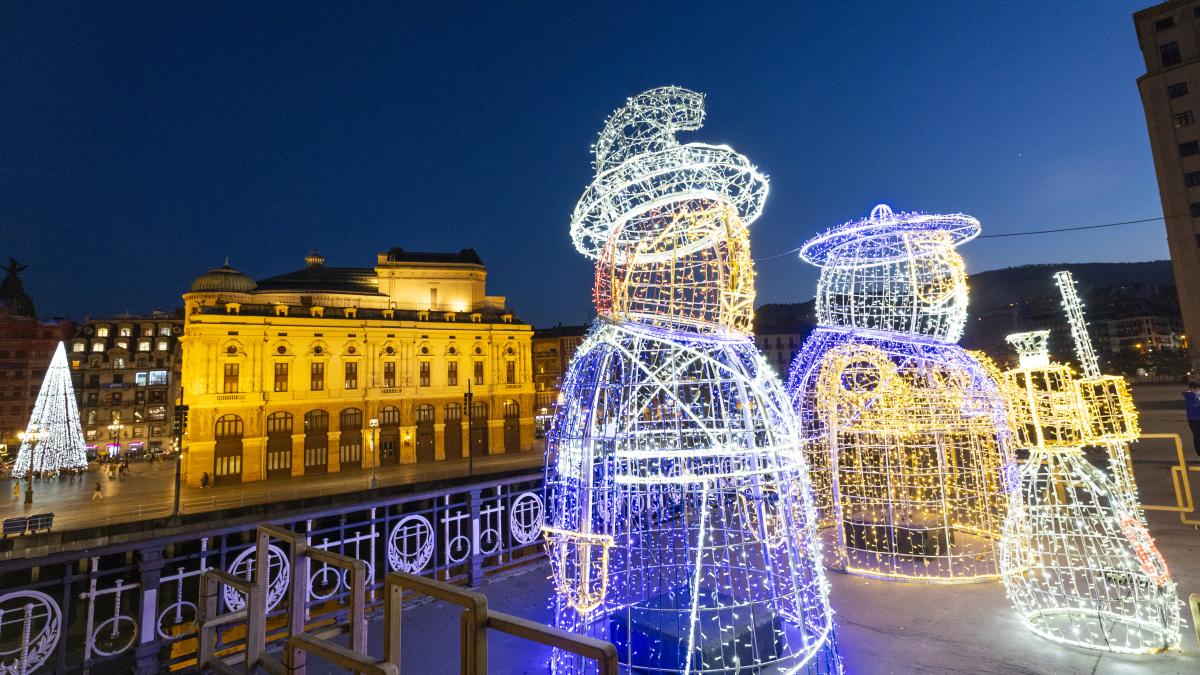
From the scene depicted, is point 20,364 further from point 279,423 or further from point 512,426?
point 512,426

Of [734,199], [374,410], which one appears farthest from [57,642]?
[374,410]

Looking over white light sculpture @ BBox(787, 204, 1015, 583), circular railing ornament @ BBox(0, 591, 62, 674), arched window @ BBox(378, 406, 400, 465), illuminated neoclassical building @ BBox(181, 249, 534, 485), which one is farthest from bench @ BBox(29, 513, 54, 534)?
white light sculpture @ BBox(787, 204, 1015, 583)

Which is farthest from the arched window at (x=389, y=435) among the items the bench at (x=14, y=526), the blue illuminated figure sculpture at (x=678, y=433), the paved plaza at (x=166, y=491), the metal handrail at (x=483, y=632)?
the metal handrail at (x=483, y=632)

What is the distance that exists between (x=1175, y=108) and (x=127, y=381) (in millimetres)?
83495

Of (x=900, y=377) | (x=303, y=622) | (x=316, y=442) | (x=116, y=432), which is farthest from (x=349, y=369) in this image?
(x=116, y=432)

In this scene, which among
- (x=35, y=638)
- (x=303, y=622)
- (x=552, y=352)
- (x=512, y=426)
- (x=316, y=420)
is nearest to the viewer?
(x=303, y=622)

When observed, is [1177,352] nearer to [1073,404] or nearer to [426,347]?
[1073,404]

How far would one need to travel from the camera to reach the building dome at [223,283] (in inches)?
1348

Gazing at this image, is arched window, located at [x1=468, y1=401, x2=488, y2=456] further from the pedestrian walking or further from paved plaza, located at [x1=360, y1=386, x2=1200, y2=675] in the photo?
the pedestrian walking

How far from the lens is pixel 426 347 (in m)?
32.9

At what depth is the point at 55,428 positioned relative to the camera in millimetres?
31359

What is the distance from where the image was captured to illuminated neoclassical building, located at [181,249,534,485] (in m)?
26.8

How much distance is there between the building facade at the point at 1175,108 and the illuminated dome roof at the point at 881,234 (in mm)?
33454

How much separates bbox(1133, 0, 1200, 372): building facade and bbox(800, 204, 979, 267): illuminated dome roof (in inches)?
1317
